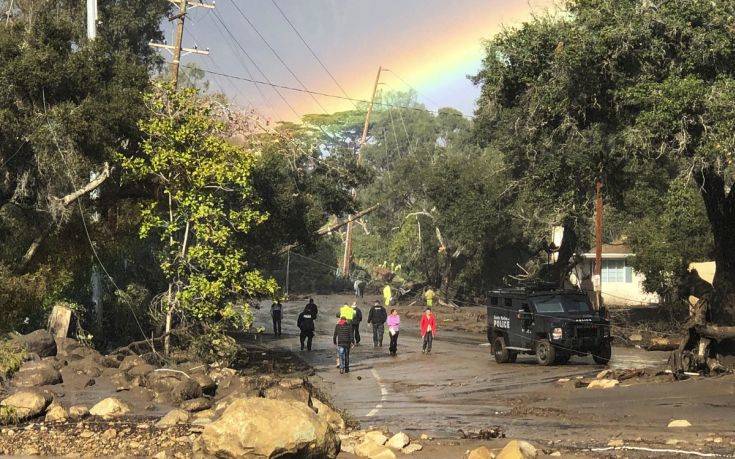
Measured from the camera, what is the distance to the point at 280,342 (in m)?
35.4

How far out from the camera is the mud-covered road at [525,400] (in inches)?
564

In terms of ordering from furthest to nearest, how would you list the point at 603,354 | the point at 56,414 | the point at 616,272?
the point at 616,272
the point at 603,354
the point at 56,414

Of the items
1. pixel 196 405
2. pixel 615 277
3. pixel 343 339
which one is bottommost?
pixel 196 405

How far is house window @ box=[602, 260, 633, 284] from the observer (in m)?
55.6

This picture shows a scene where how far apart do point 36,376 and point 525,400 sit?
33.7 ft

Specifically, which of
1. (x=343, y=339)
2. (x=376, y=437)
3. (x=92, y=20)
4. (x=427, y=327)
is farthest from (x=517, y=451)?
(x=92, y=20)

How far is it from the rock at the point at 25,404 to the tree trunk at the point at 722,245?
16.5 metres

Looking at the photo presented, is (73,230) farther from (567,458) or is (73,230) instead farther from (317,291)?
(317,291)

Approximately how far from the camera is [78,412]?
15.6 m

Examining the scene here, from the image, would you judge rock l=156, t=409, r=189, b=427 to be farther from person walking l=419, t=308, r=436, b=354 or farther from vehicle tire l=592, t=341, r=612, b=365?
person walking l=419, t=308, r=436, b=354

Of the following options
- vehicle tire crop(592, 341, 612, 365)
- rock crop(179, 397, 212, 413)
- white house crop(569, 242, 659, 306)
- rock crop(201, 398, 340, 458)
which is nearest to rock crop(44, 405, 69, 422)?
rock crop(179, 397, 212, 413)

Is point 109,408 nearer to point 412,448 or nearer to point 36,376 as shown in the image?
point 36,376

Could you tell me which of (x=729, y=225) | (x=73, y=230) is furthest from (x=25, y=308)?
(x=729, y=225)

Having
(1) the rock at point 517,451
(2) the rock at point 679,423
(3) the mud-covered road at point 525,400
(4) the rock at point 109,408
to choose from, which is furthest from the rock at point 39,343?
(2) the rock at point 679,423
